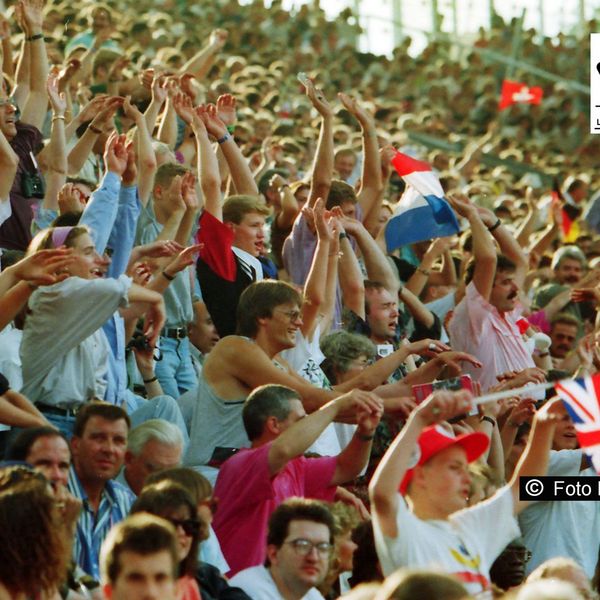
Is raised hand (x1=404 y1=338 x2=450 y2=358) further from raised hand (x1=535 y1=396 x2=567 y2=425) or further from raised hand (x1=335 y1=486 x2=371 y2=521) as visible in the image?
raised hand (x1=535 y1=396 x2=567 y2=425)

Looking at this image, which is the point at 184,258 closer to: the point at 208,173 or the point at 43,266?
the point at 208,173

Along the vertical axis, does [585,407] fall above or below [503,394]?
below

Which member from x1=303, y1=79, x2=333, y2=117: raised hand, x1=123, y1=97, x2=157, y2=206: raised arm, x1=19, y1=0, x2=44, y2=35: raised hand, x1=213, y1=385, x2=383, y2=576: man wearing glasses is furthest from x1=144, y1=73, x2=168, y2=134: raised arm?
x1=213, y1=385, x2=383, y2=576: man wearing glasses

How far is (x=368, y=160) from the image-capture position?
11.7 meters

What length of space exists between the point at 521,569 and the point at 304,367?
61.0 inches

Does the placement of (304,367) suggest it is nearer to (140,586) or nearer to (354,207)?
(354,207)

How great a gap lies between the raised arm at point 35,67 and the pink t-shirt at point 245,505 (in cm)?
398

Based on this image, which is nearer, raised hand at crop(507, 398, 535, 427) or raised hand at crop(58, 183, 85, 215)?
raised hand at crop(58, 183, 85, 215)

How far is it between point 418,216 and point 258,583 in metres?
5.22

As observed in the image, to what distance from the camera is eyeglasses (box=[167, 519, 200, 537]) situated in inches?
264

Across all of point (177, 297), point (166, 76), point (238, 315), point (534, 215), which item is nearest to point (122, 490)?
point (238, 315)

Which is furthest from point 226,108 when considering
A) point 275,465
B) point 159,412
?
point 275,465

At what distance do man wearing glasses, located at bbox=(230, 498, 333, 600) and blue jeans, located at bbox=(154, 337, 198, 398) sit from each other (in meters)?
3.05

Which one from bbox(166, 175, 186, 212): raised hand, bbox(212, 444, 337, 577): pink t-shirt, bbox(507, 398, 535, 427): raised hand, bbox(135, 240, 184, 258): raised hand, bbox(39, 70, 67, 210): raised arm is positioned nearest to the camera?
bbox(212, 444, 337, 577): pink t-shirt
